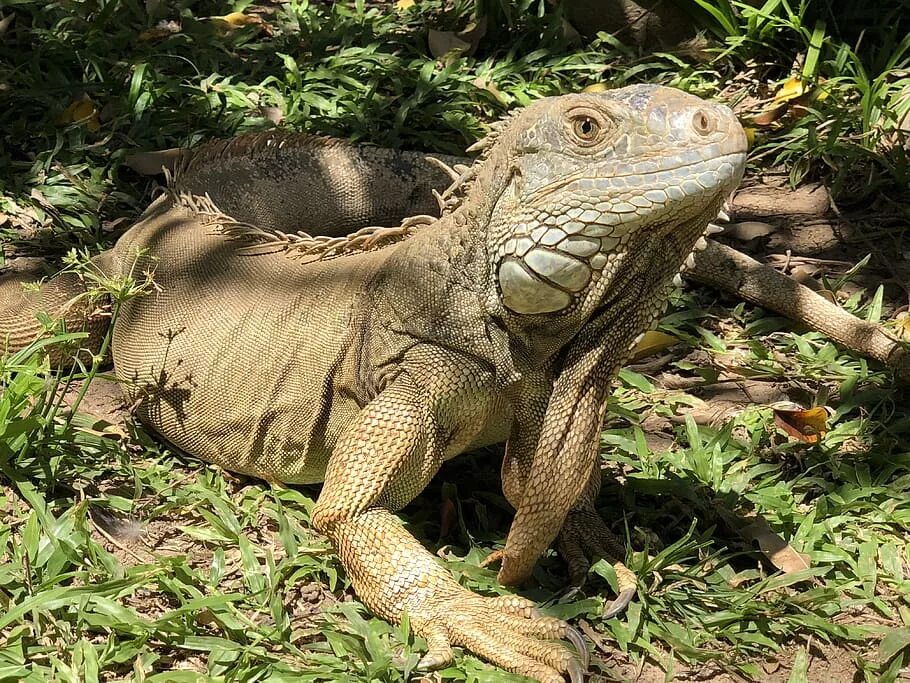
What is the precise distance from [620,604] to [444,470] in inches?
38.8

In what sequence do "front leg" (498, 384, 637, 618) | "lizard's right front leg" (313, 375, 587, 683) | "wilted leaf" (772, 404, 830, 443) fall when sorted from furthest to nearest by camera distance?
"wilted leaf" (772, 404, 830, 443) → "front leg" (498, 384, 637, 618) → "lizard's right front leg" (313, 375, 587, 683)

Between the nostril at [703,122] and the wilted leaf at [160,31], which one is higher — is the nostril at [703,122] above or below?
above

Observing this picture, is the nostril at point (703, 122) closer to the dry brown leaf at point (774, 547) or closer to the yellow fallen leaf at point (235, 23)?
the dry brown leaf at point (774, 547)

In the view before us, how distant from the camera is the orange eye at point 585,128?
3.01 m

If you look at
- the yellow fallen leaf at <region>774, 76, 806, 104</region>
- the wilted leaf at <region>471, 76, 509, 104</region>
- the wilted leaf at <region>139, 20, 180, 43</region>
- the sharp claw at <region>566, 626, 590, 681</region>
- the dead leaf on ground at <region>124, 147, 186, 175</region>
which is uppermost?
the wilted leaf at <region>139, 20, 180, 43</region>

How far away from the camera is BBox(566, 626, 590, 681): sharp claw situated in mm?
3138

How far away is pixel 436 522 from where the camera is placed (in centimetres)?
396

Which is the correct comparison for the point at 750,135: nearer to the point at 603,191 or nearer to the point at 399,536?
the point at 603,191

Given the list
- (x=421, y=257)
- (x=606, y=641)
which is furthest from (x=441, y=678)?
(x=421, y=257)

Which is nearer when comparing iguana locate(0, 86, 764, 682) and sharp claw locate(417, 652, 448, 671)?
iguana locate(0, 86, 764, 682)

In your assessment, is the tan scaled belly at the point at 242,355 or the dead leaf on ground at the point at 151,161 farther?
the dead leaf on ground at the point at 151,161

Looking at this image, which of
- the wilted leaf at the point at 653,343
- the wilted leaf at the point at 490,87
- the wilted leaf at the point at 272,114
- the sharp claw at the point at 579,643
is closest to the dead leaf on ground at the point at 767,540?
the sharp claw at the point at 579,643

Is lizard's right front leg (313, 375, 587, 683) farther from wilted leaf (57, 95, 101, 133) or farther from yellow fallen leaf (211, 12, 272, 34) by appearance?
yellow fallen leaf (211, 12, 272, 34)

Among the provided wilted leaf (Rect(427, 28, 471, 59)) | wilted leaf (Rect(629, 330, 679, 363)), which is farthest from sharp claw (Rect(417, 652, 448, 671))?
wilted leaf (Rect(427, 28, 471, 59))
